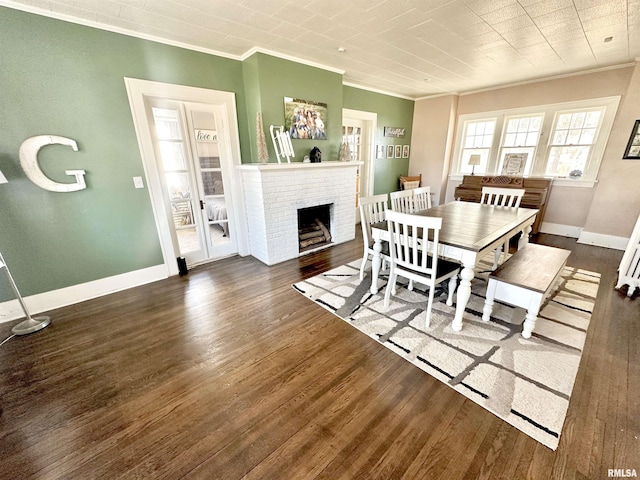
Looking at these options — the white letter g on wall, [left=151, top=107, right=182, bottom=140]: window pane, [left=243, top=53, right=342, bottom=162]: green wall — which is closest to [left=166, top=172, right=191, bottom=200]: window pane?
[left=151, top=107, right=182, bottom=140]: window pane

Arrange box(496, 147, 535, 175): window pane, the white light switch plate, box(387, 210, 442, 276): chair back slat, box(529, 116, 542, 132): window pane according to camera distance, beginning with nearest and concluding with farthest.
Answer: box(387, 210, 442, 276): chair back slat
the white light switch plate
box(529, 116, 542, 132): window pane
box(496, 147, 535, 175): window pane

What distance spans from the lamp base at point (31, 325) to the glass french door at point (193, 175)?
133 cm

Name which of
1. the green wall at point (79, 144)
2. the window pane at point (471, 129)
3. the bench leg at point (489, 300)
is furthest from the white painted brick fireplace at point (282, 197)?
the window pane at point (471, 129)

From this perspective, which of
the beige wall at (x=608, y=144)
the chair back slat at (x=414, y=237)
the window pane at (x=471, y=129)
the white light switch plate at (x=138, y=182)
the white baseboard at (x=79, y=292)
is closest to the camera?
the chair back slat at (x=414, y=237)

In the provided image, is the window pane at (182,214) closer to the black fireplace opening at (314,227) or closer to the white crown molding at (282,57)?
the black fireplace opening at (314,227)

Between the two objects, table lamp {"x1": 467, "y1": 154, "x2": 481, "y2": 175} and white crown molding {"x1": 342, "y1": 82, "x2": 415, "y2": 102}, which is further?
table lamp {"x1": 467, "y1": 154, "x2": 481, "y2": 175}

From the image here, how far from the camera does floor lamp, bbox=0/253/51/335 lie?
2188 millimetres

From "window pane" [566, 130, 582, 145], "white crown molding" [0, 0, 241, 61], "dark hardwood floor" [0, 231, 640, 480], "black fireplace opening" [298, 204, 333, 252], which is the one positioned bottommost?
"dark hardwood floor" [0, 231, 640, 480]

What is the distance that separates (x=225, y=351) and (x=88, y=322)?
1.51 meters

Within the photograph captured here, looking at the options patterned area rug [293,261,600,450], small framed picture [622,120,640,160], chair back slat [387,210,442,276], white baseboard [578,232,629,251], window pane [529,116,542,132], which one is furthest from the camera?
window pane [529,116,542,132]

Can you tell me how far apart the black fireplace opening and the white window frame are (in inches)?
139

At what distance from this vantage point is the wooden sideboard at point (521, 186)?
174 inches

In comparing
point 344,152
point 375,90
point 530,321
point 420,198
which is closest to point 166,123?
point 344,152

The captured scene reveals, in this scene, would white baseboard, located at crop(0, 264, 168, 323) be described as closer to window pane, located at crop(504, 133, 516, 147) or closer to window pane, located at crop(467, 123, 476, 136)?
window pane, located at crop(467, 123, 476, 136)
